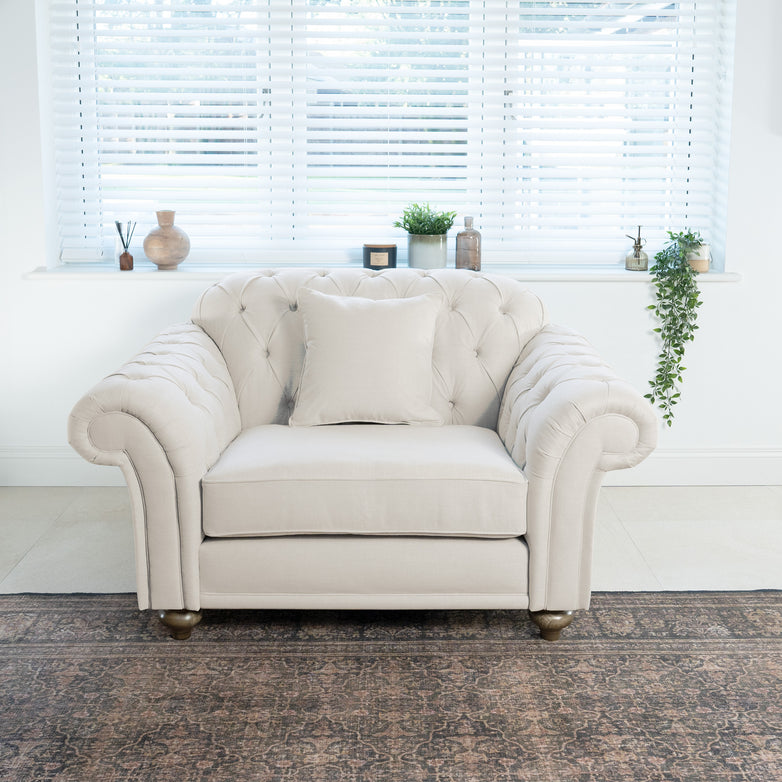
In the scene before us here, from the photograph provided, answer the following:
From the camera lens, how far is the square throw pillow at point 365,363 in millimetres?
2779

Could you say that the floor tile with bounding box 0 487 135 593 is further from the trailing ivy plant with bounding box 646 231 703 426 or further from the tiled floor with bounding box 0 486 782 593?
the trailing ivy plant with bounding box 646 231 703 426

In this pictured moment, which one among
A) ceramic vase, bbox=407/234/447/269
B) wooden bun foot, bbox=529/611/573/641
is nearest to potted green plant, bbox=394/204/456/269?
ceramic vase, bbox=407/234/447/269

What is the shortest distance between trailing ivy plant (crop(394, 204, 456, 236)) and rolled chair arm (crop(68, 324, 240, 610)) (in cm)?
139

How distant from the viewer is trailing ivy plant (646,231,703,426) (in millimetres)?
3627

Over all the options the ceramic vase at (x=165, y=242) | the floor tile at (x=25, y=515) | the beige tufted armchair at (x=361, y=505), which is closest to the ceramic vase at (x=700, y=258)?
the beige tufted armchair at (x=361, y=505)

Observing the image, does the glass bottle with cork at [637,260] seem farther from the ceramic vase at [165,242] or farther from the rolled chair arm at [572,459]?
the ceramic vase at [165,242]

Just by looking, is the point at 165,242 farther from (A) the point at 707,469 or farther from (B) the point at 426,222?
(A) the point at 707,469

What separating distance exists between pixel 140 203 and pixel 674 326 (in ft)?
7.27

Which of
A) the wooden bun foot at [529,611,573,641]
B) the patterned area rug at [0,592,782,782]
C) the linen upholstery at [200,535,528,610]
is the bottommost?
the patterned area rug at [0,592,782,782]

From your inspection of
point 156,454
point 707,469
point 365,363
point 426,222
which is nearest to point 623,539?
point 707,469

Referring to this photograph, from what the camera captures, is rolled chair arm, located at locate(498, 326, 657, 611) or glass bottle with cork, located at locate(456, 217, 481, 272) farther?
glass bottle with cork, located at locate(456, 217, 481, 272)

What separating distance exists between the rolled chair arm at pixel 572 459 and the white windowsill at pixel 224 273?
3.99 ft

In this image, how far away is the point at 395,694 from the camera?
7.27 ft

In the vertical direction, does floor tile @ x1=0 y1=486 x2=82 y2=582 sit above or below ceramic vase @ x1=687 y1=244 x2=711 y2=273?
below
